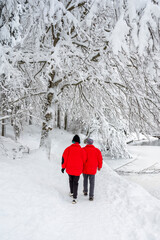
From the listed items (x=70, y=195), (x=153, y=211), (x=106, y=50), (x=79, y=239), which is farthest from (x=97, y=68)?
(x=79, y=239)

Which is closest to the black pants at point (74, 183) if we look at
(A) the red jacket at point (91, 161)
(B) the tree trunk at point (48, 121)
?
(A) the red jacket at point (91, 161)

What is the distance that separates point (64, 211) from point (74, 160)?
1.22 meters

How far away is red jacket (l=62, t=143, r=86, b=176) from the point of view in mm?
4918

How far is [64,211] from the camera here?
4223 mm

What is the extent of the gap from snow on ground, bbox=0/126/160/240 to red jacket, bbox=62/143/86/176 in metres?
0.74

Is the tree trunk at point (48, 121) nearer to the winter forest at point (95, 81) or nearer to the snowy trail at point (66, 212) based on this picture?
the winter forest at point (95, 81)

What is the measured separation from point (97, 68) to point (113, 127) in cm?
946

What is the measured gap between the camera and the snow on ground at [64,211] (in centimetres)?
342

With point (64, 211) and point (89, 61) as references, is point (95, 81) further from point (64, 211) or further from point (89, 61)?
point (64, 211)

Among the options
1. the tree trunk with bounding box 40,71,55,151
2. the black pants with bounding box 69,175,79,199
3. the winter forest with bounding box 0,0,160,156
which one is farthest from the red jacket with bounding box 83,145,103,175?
the tree trunk with bounding box 40,71,55,151


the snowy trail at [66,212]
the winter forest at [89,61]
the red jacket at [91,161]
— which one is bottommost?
the snowy trail at [66,212]

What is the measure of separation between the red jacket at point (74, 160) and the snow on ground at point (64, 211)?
740 millimetres

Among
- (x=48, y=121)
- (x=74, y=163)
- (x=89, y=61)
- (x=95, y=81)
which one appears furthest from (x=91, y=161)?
(x=48, y=121)

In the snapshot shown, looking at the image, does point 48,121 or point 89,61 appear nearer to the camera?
point 89,61
